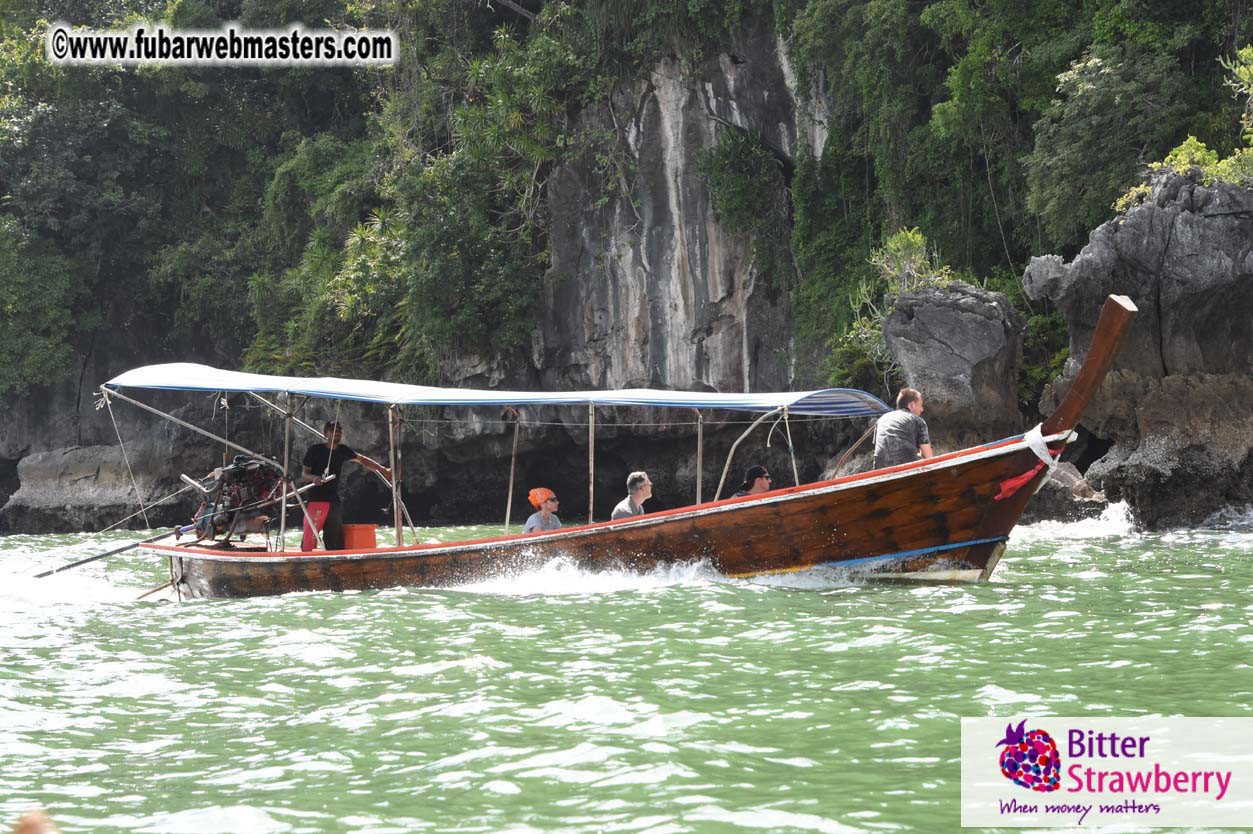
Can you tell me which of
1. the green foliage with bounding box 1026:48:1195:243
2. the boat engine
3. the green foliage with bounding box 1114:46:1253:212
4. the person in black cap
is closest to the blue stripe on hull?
the person in black cap

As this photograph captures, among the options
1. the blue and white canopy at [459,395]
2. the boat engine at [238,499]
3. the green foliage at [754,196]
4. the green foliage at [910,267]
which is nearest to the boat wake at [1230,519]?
the green foliage at [910,267]

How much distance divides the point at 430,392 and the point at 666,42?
13.9 meters

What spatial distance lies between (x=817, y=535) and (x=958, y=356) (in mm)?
7804

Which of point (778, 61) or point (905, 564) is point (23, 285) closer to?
point (778, 61)

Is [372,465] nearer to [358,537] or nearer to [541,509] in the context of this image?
[358,537]

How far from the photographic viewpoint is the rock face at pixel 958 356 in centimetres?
1716

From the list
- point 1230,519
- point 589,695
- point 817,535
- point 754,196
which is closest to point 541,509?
point 817,535

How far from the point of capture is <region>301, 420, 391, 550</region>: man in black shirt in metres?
12.0

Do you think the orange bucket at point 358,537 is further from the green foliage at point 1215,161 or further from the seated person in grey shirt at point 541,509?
the green foliage at point 1215,161

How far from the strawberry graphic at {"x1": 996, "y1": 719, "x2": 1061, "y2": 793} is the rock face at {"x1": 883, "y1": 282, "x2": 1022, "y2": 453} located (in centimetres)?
1238

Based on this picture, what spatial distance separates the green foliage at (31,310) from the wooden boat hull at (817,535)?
1976 cm

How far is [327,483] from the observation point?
12.1 m

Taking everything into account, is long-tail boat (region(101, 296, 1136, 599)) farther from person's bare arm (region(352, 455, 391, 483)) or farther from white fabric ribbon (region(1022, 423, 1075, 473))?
person's bare arm (region(352, 455, 391, 483))

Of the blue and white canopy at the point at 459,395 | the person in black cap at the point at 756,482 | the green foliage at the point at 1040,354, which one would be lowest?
the person in black cap at the point at 756,482
